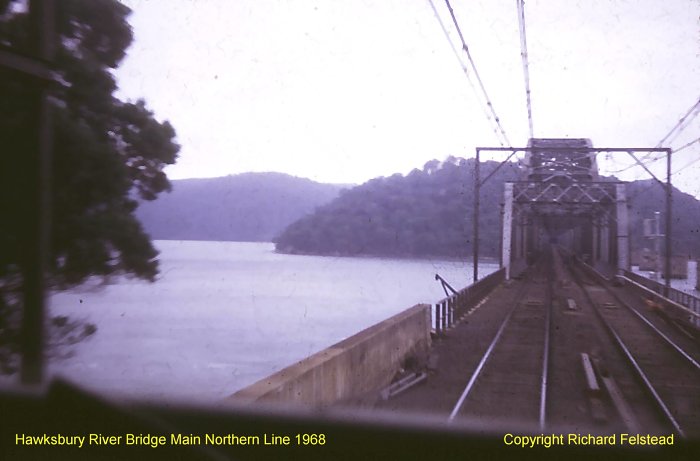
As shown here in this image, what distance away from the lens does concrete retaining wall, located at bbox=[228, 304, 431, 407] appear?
4875mm

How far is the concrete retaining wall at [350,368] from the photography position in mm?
4875

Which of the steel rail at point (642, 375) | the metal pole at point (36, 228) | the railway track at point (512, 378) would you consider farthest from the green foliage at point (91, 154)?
the steel rail at point (642, 375)

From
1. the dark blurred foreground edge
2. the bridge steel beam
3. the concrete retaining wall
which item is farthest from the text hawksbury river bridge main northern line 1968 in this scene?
the bridge steel beam

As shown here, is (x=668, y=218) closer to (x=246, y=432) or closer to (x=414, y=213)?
(x=414, y=213)

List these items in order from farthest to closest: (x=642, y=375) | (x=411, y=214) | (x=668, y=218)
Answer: (x=411, y=214) < (x=668, y=218) < (x=642, y=375)

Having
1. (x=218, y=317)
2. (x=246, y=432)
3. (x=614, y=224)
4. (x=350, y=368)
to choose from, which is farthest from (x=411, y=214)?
(x=246, y=432)

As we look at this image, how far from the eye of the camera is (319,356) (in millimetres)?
6352

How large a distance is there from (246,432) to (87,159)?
18.5ft

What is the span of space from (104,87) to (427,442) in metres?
7.28

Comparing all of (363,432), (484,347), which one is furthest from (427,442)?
(484,347)

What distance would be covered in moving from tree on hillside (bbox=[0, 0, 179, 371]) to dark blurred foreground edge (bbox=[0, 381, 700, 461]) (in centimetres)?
466

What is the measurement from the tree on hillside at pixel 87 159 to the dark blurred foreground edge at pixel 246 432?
4.66 metres

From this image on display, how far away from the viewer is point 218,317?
34.5 metres

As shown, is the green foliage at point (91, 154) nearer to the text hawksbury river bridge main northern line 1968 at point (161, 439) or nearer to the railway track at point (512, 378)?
the railway track at point (512, 378)
